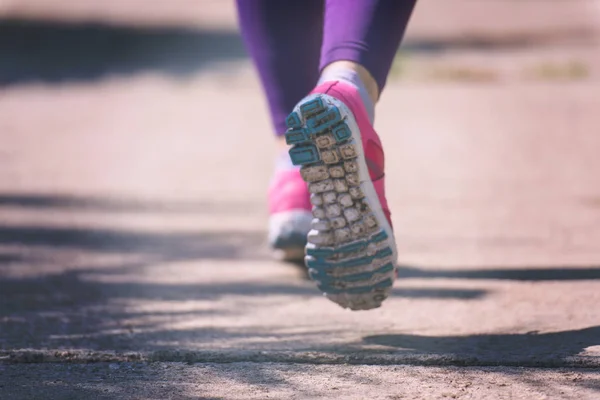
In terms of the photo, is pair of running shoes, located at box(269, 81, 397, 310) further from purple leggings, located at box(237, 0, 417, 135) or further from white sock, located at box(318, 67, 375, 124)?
purple leggings, located at box(237, 0, 417, 135)

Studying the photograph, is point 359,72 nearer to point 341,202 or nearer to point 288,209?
point 341,202

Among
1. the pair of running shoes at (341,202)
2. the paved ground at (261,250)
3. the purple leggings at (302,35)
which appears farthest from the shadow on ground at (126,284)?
the purple leggings at (302,35)

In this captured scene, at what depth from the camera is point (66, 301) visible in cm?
215

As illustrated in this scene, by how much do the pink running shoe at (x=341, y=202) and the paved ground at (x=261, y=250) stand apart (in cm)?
12

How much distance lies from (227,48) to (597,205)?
203 inches

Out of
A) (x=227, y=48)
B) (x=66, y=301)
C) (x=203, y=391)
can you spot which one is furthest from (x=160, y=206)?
(x=227, y=48)

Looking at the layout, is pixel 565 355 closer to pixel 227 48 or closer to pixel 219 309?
pixel 219 309

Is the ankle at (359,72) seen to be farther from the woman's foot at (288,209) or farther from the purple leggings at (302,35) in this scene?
the woman's foot at (288,209)

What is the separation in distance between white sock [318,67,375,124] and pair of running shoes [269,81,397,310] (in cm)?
10

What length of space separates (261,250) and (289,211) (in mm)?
428

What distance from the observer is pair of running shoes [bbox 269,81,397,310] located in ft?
5.65

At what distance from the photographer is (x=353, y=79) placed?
6.33 ft

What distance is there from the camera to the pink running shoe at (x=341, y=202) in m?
1.72

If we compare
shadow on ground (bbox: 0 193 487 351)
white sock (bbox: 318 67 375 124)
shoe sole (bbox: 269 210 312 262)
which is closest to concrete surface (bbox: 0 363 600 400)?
shadow on ground (bbox: 0 193 487 351)
